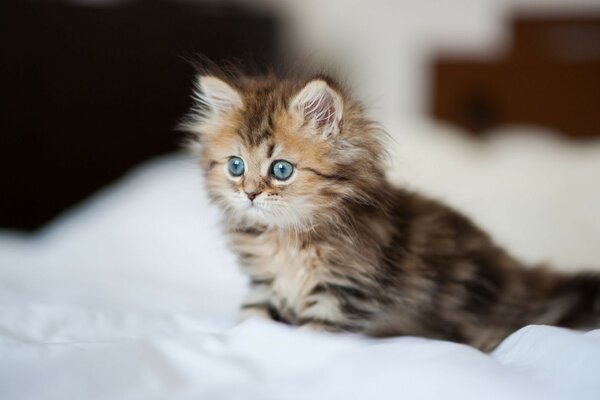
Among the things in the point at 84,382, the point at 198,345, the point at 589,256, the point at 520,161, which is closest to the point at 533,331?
the point at 198,345

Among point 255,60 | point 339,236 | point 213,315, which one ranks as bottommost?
point 213,315

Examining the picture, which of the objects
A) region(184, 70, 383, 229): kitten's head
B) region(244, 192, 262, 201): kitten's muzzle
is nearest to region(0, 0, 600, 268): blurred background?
region(184, 70, 383, 229): kitten's head

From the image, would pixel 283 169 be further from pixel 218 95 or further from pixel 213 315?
pixel 213 315

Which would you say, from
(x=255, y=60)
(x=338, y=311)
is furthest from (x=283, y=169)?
(x=255, y=60)

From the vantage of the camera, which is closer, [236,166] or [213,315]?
[236,166]

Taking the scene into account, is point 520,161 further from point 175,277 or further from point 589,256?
point 175,277

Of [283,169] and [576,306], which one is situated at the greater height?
[283,169]

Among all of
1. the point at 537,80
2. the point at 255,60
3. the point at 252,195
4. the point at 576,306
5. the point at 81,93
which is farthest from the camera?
the point at 537,80
